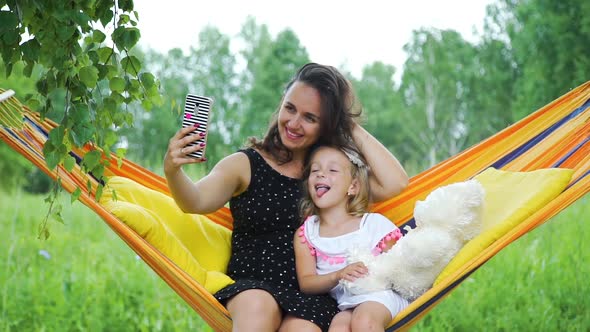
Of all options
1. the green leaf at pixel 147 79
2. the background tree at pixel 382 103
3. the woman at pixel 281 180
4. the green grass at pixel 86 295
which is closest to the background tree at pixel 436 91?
the background tree at pixel 382 103

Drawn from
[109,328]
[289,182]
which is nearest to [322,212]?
[289,182]

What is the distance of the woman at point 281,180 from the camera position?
2236 millimetres

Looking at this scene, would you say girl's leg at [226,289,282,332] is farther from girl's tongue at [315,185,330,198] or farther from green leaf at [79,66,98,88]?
green leaf at [79,66,98,88]

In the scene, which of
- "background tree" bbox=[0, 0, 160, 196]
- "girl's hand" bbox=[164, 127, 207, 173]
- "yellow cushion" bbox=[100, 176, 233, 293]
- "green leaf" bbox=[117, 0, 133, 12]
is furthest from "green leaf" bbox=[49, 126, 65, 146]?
"yellow cushion" bbox=[100, 176, 233, 293]

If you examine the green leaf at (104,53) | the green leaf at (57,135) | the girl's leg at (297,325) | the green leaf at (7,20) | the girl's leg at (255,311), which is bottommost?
the girl's leg at (297,325)

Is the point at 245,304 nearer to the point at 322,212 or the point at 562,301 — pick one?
the point at 322,212

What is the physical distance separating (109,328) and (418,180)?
1805 millimetres

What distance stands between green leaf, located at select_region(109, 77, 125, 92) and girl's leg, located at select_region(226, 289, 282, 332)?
726 millimetres

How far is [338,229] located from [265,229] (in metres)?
0.22

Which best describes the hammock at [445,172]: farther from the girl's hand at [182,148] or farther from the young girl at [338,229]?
the girl's hand at [182,148]

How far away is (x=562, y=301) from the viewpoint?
3.78 metres

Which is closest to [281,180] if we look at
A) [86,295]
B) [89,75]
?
[89,75]

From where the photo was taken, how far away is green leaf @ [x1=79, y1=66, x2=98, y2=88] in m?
1.47

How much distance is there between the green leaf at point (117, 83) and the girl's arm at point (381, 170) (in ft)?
3.39
